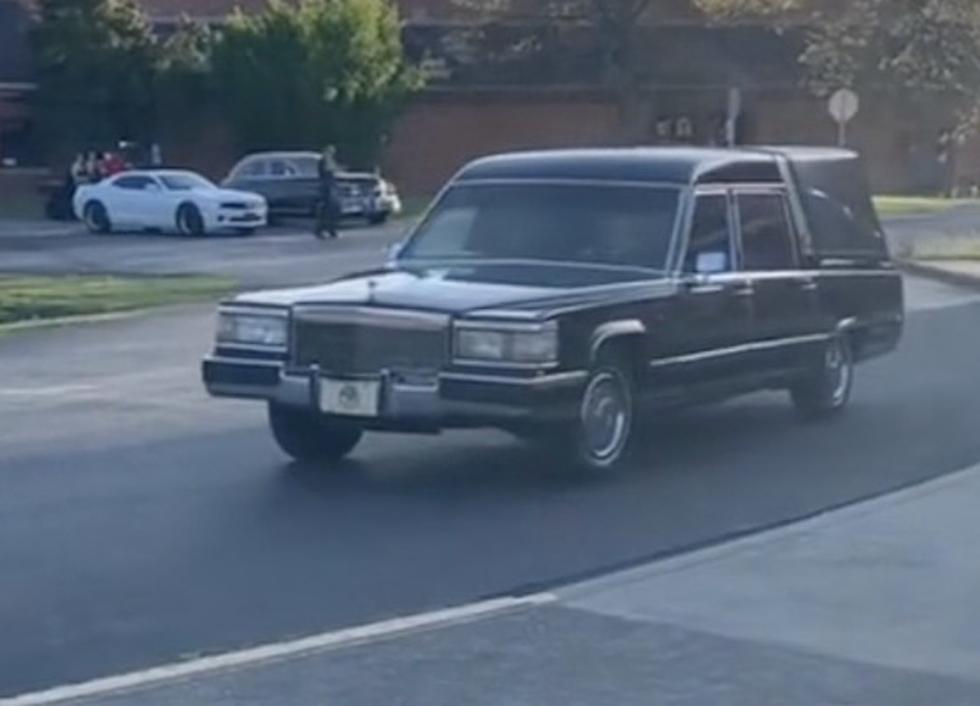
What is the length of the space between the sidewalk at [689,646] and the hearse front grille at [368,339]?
2.30 meters

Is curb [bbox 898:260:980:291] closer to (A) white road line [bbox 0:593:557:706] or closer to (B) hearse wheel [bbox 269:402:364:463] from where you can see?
A: (B) hearse wheel [bbox 269:402:364:463]

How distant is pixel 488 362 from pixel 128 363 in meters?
8.52

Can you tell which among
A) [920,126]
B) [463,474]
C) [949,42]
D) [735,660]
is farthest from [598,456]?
[920,126]

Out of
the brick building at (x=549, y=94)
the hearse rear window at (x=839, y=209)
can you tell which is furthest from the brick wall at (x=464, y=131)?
the hearse rear window at (x=839, y=209)

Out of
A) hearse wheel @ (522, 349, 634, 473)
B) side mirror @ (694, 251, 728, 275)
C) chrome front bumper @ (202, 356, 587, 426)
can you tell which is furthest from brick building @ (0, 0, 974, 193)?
chrome front bumper @ (202, 356, 587, 426)

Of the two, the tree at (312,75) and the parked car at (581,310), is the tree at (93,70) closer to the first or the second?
the tree at (312,75)

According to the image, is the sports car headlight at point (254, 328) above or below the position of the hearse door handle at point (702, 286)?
below

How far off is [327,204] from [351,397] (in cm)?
3428

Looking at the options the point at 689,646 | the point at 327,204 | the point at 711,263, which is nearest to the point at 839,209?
the point at 711,263

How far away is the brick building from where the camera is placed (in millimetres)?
66312

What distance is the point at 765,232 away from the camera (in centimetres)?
1669

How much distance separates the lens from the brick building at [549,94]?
2611 inches

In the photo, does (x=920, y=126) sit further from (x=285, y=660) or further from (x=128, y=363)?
(x=285, y=660)

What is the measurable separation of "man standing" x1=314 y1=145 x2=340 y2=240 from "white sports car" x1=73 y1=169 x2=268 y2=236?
59.0 inches
